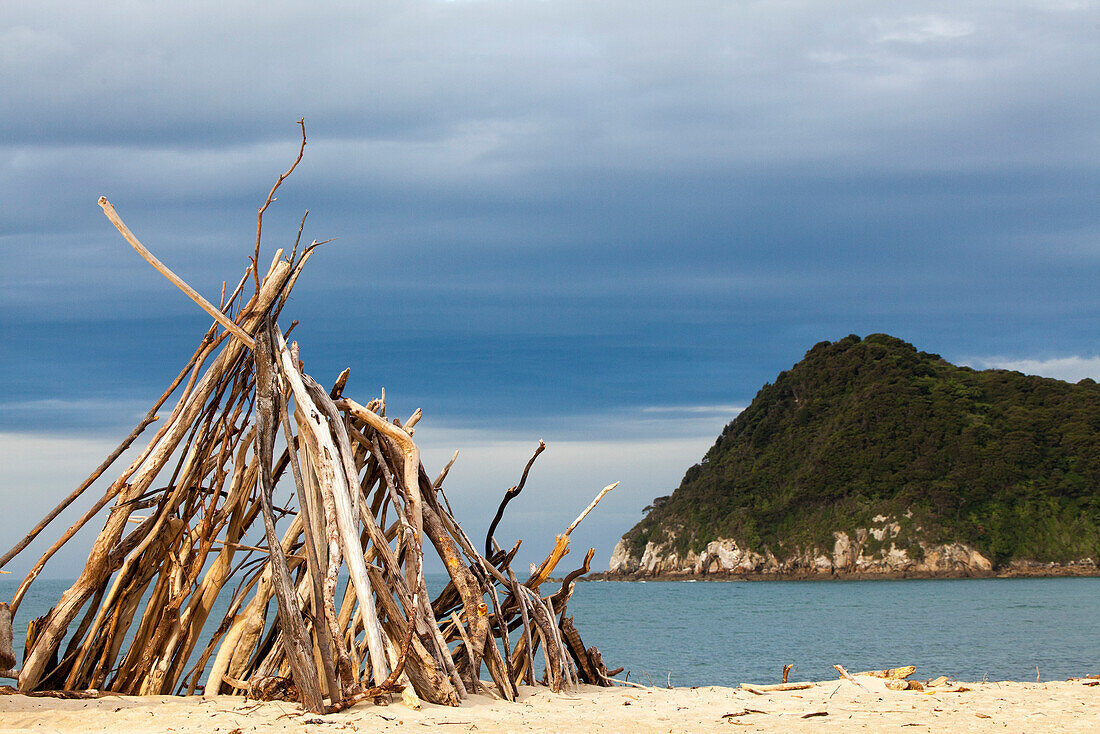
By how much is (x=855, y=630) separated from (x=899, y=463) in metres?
51.1

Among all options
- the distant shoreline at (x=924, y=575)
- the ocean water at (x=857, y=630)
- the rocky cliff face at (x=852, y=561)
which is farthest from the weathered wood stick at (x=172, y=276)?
the rocky cliff face at (x=852, y=561)

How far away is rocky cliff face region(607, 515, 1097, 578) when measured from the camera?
76562 millimetres

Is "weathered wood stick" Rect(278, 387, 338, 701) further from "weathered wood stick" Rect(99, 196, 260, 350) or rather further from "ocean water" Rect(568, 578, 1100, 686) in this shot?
"ocean water" Rect(568, 578, 1100, 686)

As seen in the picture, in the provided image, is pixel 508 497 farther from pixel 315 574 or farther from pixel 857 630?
pixel 857 630

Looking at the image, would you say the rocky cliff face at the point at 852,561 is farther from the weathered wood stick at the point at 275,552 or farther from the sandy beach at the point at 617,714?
the weathered wood stick at the point at 275,552

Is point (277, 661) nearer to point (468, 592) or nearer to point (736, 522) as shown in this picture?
point (468, 592)

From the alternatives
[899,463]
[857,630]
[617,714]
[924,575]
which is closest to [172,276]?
[617,714]

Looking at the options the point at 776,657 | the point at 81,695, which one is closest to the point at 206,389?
the point at 81,695

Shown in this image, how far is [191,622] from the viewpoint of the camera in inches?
261

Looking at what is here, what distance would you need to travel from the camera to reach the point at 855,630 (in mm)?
38594

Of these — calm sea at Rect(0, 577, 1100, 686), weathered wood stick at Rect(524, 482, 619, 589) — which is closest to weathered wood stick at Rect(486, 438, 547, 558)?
weathered wood stick at Rect(524, 482, 619, 589)

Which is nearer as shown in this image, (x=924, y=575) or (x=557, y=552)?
(x=557, y=552)

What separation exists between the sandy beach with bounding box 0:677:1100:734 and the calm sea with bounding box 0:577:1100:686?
4.43 metres

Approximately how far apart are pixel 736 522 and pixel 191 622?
86756 millimetres
